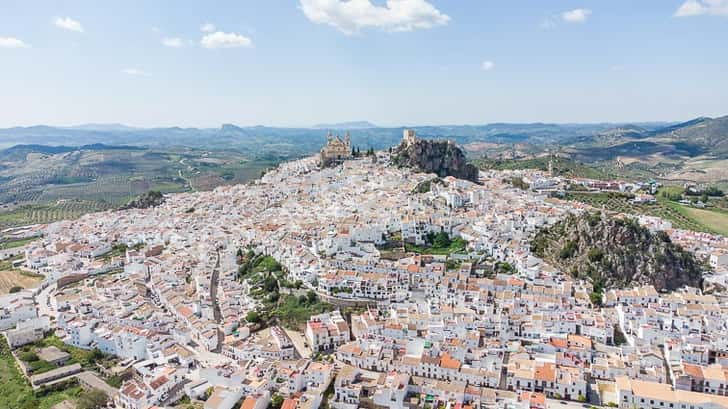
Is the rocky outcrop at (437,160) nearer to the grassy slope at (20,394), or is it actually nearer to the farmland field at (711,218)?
the farmland field at (711,218)

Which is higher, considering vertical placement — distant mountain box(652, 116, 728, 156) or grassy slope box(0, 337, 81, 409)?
distant mountain box(652, 116, 728, 156)

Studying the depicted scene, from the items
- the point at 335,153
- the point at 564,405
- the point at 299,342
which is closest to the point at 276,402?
the point at 299,342

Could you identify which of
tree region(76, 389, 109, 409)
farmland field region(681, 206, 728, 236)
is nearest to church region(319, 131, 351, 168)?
farmland field region(681, 206, 728, 236)

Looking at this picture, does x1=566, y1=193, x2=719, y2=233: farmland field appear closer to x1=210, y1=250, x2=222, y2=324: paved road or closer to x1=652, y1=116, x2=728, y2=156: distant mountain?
x1=210, y1=250, x2=222, y2=324: paved road

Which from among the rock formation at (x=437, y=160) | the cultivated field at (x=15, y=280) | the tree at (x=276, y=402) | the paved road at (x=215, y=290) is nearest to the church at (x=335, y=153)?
the rock formation at (x=437, y=160)

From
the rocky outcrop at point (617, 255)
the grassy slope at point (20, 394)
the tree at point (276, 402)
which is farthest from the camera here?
the rocky outcrop at point (617, 255)

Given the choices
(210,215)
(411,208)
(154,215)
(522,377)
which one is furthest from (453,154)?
(522,377)

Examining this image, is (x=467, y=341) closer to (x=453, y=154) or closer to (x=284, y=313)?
(x=284, y=313)
